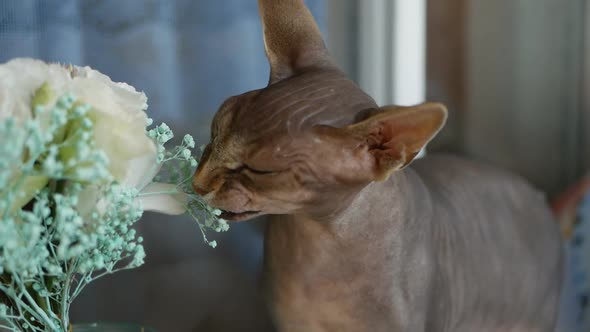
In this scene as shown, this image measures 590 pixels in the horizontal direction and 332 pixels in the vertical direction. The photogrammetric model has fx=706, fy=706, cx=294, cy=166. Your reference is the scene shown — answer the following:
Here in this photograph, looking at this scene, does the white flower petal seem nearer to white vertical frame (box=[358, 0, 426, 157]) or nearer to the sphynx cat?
the sphynx cat

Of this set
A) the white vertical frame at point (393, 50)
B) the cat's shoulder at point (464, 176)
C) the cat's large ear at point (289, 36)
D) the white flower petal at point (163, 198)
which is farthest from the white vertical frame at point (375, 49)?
the white flower petal at point (163, 198)

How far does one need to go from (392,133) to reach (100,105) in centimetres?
24

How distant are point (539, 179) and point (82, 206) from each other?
3.63 ft

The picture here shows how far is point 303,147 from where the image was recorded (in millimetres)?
A: 609

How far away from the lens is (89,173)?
1.64 feet

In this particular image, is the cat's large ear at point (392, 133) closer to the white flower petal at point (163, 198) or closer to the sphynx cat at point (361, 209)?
the sphynx cat at point (361, 209)

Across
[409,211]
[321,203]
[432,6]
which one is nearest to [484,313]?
[409,211]

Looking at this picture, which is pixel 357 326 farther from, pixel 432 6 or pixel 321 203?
pixel 432 6

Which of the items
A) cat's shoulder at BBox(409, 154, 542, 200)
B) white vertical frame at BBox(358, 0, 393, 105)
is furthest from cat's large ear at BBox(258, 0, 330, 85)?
white vertical frame at BBox(358, 0, 393, 105)

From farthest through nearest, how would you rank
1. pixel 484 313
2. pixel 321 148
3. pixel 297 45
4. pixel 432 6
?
pixel 432 6
pixel 484 313
pixel 297 45
pixel 321 148

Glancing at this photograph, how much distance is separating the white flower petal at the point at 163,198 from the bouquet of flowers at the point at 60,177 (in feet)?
0.16

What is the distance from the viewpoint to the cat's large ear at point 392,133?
58 cm

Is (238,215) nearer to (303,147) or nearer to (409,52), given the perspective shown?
(303,147)

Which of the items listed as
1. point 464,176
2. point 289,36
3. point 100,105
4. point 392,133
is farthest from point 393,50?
point 100,105
